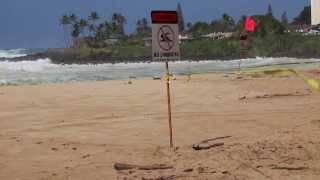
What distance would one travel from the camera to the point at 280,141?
8078 mm

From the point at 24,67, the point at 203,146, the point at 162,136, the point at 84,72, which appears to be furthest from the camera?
the point at 24,67

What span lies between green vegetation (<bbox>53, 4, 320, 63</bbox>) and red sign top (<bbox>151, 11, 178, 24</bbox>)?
72.0m

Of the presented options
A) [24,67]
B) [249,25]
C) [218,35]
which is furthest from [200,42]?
[249,25]

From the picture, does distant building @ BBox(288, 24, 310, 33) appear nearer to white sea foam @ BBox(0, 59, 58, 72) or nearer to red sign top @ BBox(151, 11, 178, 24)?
white sea foam @ BBox(0, 59, 58, 72)

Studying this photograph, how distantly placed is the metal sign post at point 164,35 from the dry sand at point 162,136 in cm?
110

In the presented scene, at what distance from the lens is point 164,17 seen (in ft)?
26.3

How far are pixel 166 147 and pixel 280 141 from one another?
133 centimetres

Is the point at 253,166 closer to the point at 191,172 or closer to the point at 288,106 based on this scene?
the point at 191,172

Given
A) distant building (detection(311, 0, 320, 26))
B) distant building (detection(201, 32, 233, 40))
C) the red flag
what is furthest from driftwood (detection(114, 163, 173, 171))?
distant building (detection(201, 32, 233, 40))

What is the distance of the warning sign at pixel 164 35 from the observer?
26.0 ft

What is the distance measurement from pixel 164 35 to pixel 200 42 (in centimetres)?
11082

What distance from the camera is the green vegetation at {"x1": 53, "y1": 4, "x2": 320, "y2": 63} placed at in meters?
102

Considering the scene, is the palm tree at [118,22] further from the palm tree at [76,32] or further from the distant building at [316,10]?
the distant building at [316,10]

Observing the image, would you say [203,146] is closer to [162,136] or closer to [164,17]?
[162,136]
